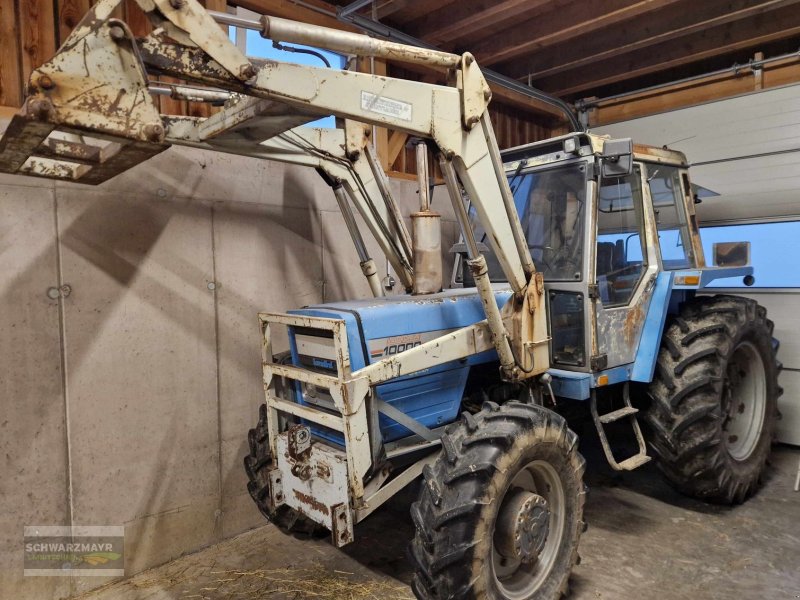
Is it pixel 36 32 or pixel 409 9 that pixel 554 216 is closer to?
pixel 409 9

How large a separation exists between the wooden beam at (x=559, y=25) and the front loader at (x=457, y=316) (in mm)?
1281

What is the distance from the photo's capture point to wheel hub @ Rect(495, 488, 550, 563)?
2.29 m

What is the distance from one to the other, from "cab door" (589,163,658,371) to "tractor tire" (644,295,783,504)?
12.2 inches

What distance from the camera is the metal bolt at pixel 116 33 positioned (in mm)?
1591

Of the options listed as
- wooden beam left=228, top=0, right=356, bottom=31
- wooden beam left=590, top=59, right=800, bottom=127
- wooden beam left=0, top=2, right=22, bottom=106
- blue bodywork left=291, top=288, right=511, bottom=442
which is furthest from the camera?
wooden beam left=590, top=59, right=800, bottom=127

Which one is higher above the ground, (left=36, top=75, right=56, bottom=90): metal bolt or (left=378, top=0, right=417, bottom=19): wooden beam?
(left=378, top=0, right=417, bottom=19): wooden beam

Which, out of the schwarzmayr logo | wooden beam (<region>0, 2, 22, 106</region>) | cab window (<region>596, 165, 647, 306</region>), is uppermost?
wooden beam (<region>0, 2, 22, 106</region>)

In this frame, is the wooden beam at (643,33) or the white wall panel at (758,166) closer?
the wooden beam at (643,33)

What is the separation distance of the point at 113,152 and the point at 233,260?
1440 mm

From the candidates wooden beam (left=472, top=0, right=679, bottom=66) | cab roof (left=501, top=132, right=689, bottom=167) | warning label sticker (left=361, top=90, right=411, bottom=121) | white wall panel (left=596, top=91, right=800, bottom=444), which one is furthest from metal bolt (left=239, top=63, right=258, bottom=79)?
white wall panel (left=596, top=91, right=800, bottom=444)

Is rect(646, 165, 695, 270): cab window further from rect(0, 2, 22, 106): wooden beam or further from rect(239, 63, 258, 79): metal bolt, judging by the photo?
rect(0, 2, 22, 106): wooden beam

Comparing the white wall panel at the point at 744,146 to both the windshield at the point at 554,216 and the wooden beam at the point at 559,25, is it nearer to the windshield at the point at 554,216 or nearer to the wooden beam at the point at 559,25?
the wooden beam at the point at 559,25

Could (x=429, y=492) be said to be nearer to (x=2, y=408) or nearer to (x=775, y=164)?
(x=2, y=408)

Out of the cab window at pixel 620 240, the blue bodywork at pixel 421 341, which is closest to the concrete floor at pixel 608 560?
the blue bodywork at pixel 421 341
